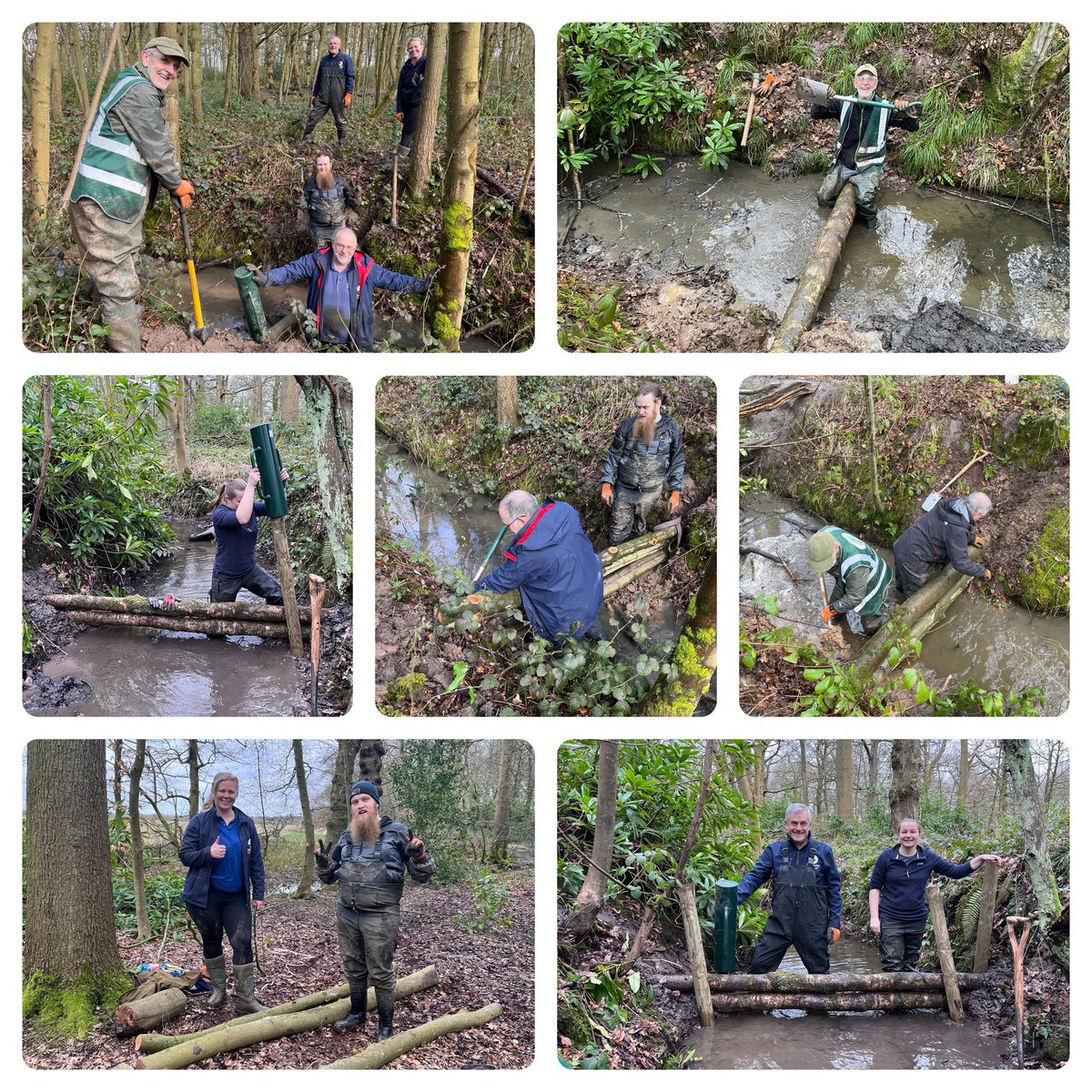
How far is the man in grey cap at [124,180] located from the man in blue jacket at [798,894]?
14.1ft

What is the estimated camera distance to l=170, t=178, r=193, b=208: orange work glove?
182 inches

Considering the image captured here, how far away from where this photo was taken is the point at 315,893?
5.24 m

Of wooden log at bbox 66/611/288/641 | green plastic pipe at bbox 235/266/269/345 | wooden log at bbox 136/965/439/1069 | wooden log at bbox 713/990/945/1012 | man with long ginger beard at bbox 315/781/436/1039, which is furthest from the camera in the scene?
green plastic pipe at bbox 235/266/269/345

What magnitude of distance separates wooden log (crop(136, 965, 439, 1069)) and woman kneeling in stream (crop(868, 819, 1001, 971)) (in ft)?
9.19

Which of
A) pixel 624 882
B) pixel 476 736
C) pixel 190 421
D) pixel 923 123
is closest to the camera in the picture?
pixel 476 736

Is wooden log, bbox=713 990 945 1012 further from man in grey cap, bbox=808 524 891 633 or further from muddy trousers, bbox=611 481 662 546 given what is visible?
muddy trousers, bbox=611 481 662 546

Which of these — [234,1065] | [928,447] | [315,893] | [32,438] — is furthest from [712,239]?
[234,1065]

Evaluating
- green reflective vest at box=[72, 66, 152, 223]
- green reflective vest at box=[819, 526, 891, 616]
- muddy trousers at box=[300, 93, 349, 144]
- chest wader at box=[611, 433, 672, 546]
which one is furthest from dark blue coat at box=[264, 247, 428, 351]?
green reflective vest at box=[819, 526, 891, 616]

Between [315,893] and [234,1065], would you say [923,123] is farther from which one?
[234,1065]

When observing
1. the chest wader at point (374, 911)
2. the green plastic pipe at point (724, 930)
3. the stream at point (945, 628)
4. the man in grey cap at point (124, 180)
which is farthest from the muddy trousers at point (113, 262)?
the green plastic pipe at point (724, 930)

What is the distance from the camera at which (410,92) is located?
5133mm

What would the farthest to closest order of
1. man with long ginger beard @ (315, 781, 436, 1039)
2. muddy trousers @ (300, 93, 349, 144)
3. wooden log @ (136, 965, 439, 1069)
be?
muddy trousers @ (300, 93, 349, 144) < man with long ginger beard @ (315, 781, 436, 1039) < wooden log @ (136, 965, 439, 1069)

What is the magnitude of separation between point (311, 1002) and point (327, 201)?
4.39 meters

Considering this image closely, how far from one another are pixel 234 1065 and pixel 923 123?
6.49m
